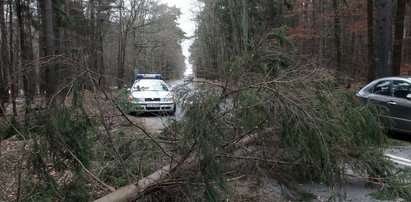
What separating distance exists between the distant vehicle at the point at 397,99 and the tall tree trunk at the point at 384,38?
115 inches

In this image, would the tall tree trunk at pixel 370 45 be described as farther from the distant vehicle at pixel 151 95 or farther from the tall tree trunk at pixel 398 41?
the distant vehicle at pixel 151 95

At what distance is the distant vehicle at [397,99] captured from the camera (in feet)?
24.0

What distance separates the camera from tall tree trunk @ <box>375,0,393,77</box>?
10.6m

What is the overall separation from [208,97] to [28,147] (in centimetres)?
185

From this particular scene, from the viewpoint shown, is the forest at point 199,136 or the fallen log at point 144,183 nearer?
the forest at point 199,136

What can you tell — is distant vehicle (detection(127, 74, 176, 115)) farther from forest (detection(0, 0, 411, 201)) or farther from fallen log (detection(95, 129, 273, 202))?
fallen log (detection(95, 129, 273, 202))

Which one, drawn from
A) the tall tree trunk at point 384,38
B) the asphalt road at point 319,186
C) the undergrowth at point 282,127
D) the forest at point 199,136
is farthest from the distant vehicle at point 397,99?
the undergrowth at point 282,127

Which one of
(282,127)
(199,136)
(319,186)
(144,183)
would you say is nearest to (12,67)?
(144,183)

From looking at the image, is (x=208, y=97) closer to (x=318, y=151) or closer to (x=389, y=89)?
(x=318, y=151)

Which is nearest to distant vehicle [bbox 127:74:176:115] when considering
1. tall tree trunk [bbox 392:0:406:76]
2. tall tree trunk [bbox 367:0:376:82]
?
tall tree trunk [bbox 367:0:376:82]

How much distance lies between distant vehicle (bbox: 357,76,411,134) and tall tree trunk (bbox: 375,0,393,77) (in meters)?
2.92

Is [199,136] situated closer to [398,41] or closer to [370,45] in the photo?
[398,41]

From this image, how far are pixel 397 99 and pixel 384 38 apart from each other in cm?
399

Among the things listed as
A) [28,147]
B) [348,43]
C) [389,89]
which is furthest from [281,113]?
[348,43]
